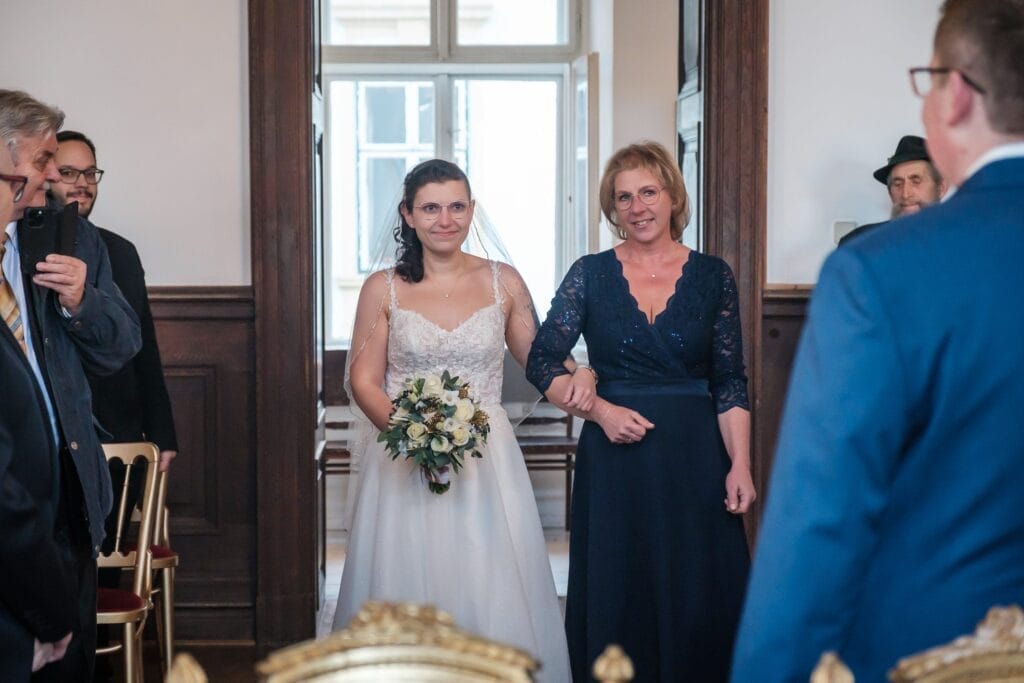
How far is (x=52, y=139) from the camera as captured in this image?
2.98 metres

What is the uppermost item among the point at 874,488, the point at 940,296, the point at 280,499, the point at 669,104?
the point at 669,104

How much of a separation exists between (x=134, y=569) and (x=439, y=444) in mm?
955

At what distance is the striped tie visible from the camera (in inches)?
113

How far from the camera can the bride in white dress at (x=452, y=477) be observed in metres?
4.27

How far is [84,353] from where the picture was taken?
10.2 ft

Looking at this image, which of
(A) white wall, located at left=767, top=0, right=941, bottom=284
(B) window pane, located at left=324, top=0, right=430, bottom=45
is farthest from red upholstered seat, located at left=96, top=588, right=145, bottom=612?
(B) window pane, located at left=324, top=0, right=430, bottom=45

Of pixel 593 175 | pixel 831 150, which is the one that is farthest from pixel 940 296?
pixel 593 175

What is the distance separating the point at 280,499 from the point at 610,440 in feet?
6.64

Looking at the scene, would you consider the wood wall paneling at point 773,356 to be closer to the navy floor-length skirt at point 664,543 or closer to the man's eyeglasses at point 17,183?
the navy floor-length skirt at point 664,543

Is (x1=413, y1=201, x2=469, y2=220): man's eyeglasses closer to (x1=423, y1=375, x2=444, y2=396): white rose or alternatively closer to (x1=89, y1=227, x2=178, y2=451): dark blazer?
(x1=423, y1=375, x2=444, y2=396): white rose

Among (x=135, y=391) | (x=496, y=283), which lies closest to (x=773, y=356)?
(x=496, y=283)

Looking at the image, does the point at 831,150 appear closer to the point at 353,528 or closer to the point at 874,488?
the point at 353,528

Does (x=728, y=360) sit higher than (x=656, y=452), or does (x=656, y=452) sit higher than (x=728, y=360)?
(x=728, y=360)

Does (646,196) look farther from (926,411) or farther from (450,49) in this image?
(450,49)
